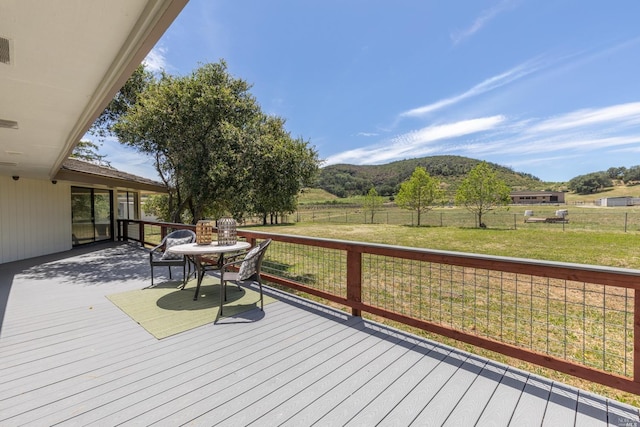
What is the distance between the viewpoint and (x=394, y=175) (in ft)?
199

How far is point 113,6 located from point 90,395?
247 centimetres

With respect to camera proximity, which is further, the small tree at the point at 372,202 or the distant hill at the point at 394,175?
the distant hill at the point at 394,175

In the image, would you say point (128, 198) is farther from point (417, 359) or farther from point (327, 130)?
point (327, 130)

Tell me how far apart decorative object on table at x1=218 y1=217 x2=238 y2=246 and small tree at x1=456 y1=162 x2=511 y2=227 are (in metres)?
18.9

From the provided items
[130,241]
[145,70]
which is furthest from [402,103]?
[130,241]

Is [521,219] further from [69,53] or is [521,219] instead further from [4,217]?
[4,217]

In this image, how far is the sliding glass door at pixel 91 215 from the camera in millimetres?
8836

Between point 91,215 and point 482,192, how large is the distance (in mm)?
→ 21062

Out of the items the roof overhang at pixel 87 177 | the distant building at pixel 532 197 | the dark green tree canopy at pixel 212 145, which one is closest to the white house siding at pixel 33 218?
the roof overhang at pixel 87 177

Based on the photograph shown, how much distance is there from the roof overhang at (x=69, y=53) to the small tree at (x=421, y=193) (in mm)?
21301

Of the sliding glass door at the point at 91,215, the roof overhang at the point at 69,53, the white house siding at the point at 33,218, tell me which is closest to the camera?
the roof overhang at the point at 69,53

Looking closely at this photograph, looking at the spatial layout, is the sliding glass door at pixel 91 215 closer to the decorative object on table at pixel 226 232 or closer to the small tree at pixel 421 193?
the decorative object on table at pixel 226 232

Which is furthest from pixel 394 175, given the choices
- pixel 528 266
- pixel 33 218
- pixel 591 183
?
pixel 528 266

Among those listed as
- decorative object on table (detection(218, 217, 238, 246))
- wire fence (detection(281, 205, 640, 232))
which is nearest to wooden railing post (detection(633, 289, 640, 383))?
decorative object on table (detection(218, 217, 238, 246))
